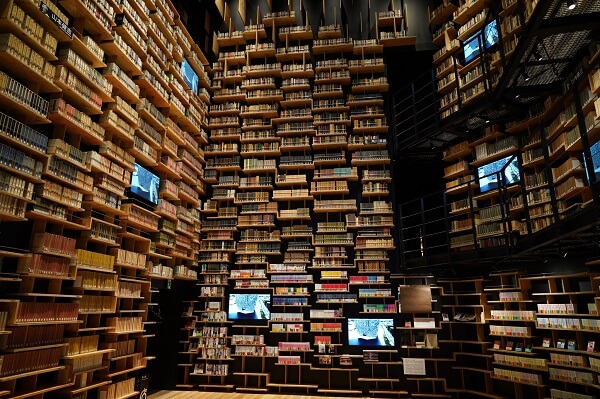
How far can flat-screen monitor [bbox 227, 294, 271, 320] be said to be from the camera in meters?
7.71

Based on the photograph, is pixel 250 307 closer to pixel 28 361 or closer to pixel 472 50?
pixel 28 361

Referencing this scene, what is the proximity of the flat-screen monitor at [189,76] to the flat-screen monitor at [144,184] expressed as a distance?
2.48 m

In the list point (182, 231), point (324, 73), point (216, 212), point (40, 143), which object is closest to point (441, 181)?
point (324, 73)

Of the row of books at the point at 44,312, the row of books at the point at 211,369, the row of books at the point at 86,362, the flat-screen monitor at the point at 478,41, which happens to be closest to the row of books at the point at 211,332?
the row of books at the point at 211,369

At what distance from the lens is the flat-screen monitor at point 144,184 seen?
584cm

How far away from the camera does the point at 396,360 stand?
23.5 feet

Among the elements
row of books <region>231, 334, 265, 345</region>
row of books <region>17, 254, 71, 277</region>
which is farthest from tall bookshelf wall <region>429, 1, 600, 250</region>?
row of books <region>17, 254, 71, 277</region>

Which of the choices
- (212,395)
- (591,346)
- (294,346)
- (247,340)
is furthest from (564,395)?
(212,395)

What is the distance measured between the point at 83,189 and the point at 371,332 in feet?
18.2

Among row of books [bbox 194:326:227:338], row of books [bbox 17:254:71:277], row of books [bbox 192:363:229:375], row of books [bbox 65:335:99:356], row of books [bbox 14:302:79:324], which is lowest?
row of books [bbox 192:363:229:375]

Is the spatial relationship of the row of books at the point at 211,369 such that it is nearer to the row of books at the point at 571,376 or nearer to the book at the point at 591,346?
the row of books at the point at 571,376

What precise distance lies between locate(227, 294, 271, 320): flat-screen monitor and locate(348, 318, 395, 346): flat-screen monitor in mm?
1704

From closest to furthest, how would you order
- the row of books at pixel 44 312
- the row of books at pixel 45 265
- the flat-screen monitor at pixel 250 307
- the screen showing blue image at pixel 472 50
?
1. the row of books at pixel 44 312
2. the row of books at pixel 45 265
3. the screen showing blue image at pixel 472 50
4. the flat-screen monitor at pixel 250 307

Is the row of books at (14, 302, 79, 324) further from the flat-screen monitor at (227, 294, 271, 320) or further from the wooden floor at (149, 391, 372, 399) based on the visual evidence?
the flat-screen monitor at (227, 294, 271, 320)
